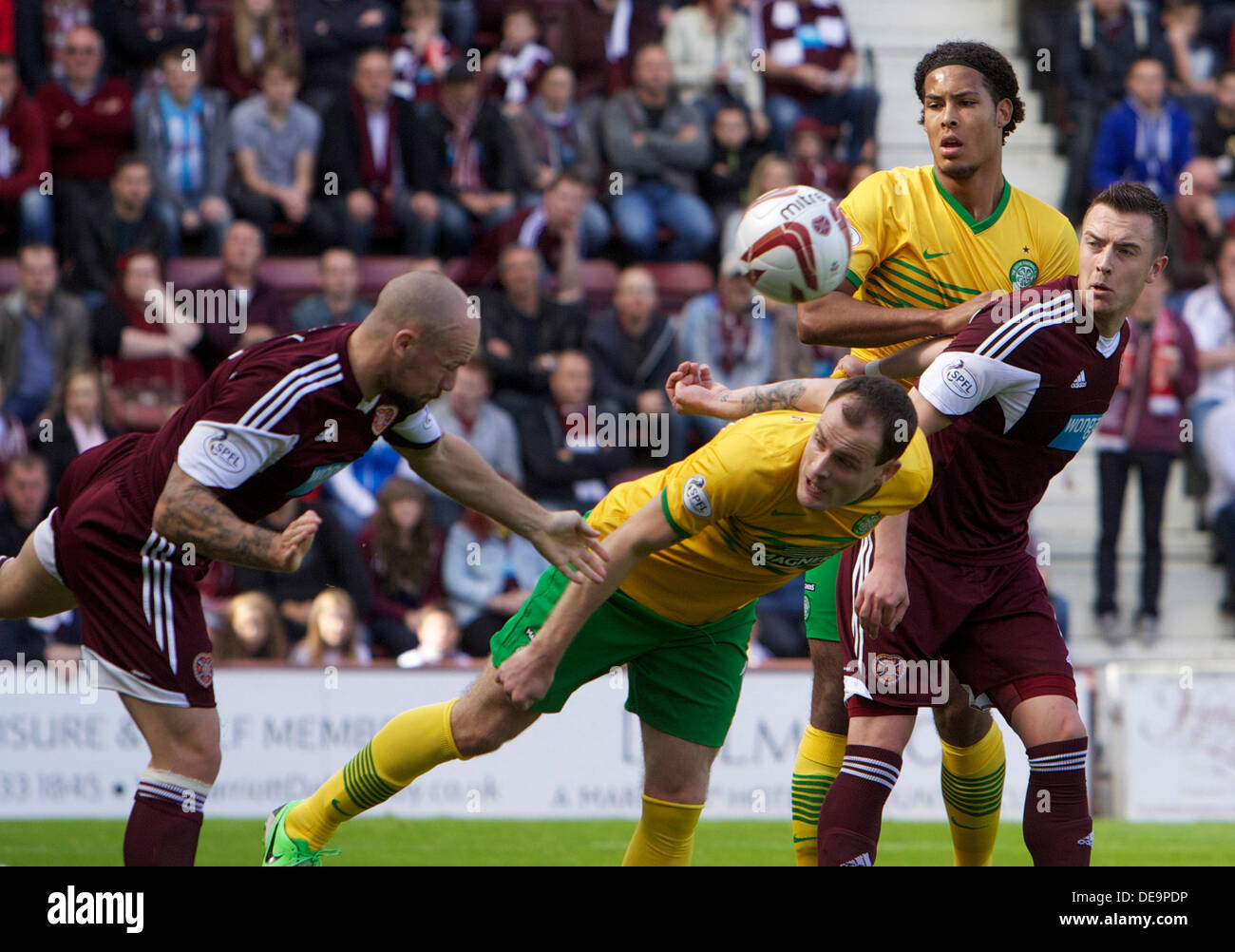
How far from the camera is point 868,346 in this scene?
5895mm

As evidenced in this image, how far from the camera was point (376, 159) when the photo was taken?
43.9 feet

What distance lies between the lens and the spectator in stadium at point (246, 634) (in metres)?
10.6

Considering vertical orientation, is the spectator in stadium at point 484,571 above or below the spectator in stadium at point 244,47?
below

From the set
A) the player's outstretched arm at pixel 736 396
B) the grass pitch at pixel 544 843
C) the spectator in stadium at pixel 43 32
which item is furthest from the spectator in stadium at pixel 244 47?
the player's outstretched arm at pixel 736 396

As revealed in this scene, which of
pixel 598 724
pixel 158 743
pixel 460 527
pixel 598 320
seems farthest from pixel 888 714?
pixel 598 320

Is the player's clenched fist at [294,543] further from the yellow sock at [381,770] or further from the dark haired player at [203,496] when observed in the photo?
the yellow sock at [381,770]

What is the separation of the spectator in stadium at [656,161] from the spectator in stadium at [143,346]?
3873mm

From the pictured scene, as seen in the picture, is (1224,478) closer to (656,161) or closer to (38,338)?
(656,161)

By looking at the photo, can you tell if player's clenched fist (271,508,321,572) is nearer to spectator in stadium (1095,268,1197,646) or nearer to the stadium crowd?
the stadium crowd

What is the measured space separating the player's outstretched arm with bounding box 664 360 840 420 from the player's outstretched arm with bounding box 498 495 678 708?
0.45m

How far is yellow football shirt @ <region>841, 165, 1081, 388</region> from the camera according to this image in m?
5.91

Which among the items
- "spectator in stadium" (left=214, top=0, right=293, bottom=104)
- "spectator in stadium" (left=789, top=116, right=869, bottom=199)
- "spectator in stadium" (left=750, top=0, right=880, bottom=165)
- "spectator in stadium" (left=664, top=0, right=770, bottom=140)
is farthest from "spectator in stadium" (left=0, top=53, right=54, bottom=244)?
"spectator in stadium" (left=750, top=0, right=880, bottom=165)

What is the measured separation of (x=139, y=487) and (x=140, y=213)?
7.73 meters

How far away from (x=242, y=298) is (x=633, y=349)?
2.98m
